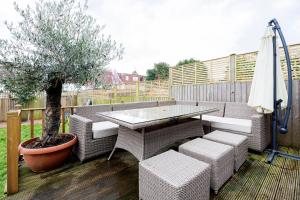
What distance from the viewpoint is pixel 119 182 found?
1.80 metres

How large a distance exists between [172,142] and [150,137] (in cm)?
47

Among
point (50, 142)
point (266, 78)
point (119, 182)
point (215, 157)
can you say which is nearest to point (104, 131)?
point (50, 142)

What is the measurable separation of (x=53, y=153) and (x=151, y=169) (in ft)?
5.22

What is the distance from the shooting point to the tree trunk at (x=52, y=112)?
7.22 feet

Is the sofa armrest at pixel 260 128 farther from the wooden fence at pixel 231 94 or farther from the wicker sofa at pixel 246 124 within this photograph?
the wooden fence at pixel 231 94

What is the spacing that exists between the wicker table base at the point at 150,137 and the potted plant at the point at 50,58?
2.90 ft

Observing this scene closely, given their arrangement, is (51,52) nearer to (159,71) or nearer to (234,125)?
(234,125)

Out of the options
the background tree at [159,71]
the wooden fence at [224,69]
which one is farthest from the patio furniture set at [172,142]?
the background tree at [159,71]

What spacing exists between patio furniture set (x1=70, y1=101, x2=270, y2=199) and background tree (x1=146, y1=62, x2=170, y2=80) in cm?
2349

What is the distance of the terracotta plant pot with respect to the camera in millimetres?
1907

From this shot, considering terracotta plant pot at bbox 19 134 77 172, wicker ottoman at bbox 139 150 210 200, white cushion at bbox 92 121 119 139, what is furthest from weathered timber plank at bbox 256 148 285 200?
terracotta plant pot at bbox 19 134 77 172

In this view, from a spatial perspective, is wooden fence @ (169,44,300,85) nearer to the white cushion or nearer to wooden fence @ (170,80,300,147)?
wooden fence @ (170,80,300,147)

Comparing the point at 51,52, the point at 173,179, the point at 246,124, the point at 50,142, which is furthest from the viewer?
the point at 246,124

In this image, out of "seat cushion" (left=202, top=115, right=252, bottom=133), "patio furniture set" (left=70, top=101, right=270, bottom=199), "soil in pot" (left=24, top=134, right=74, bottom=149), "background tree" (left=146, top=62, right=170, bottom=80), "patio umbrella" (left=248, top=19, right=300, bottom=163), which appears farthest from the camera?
"background tree" (left=146, top=62, right=170, bottom=80)
